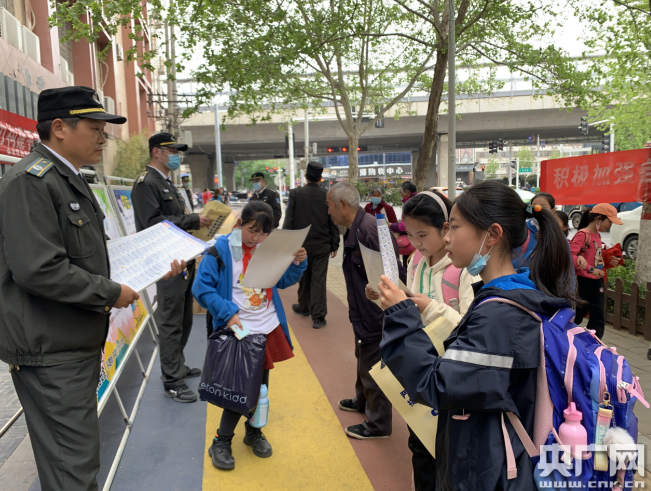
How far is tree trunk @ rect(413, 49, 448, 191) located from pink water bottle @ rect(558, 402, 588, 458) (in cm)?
747

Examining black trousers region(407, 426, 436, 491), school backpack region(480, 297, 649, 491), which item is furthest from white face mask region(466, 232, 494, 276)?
black trousers region(407, 426, 436, 491)

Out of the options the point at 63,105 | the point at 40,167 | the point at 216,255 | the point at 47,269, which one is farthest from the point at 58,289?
the point at 216,255

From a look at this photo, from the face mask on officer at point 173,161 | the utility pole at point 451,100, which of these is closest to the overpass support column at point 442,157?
the utility pole at point 451,100

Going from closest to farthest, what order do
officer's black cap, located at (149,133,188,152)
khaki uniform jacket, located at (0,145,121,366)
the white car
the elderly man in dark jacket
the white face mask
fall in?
the white face mask, khaki uniform jacket, located at (0,145,121,366), the elderly man in dark jacket, officer's black cap, located at (149,133,188,152), the white car

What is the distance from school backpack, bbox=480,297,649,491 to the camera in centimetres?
136

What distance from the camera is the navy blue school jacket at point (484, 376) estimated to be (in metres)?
1.42

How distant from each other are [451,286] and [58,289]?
178 centimetres

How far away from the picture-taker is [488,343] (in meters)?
1.42

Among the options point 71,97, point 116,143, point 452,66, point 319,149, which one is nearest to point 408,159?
point 319,149

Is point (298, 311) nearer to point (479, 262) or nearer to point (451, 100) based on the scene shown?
point (451, 100)

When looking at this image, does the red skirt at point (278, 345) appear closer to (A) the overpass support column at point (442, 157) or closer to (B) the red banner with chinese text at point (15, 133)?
(B) the red banner with chinese text at point (15, 133)

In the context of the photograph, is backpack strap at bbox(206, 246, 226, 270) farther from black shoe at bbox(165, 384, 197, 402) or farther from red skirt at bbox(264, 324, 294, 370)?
black shoe at bbox(165, 384, 197, 402)

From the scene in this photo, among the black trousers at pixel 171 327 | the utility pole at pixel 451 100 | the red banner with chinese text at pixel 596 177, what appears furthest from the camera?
the utility pole at pixel 451 100

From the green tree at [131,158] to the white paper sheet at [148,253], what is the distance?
47.1ft
